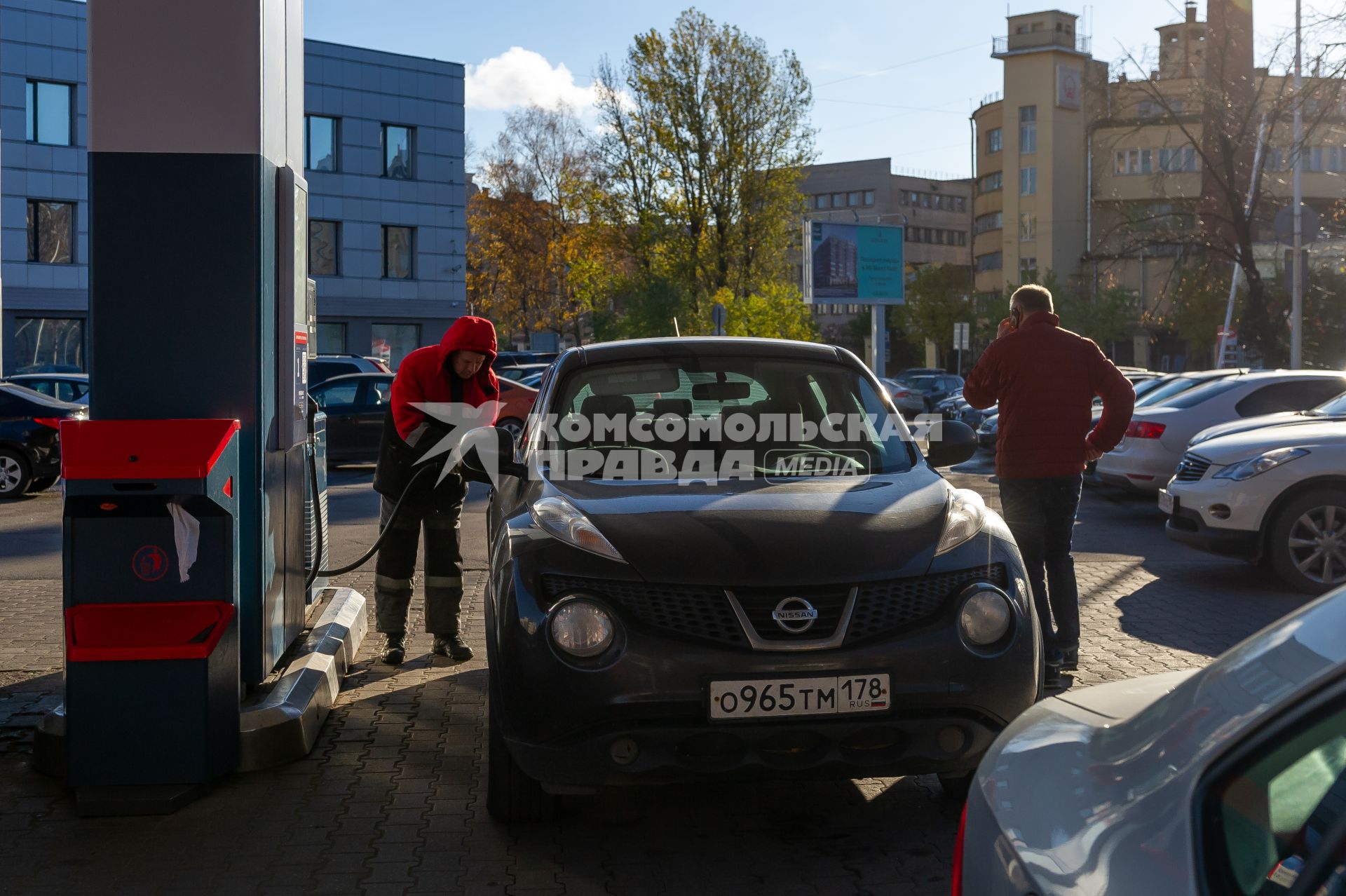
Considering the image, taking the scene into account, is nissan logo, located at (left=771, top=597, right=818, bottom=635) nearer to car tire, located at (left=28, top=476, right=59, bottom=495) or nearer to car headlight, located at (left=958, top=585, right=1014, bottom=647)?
car headlight, located at (left=958, top=585, right=1014, bottom=647)

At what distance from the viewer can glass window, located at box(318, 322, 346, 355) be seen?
1870 inches

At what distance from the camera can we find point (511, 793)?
14.6 ft

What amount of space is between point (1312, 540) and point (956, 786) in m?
5.94

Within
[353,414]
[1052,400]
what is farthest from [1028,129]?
[1052,400]

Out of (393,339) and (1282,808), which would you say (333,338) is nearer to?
(393,339)

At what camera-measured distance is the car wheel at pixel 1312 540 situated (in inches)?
373

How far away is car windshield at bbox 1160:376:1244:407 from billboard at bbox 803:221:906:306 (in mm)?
30870

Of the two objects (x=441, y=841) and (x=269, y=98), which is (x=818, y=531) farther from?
(x=269, y=98)

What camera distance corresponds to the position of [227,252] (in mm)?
Result: 5383

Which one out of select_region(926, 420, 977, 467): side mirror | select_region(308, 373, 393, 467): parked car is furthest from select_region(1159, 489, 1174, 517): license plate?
select_region(308, 373, 393, 467): parked car

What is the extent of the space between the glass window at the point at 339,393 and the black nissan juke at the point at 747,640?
17.7 meters

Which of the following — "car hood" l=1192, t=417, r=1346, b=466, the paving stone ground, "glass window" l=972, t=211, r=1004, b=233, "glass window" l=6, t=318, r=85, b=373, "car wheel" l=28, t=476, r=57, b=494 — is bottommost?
the paving stone ground

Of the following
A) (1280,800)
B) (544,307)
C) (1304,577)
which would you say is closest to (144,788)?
(1280,800)

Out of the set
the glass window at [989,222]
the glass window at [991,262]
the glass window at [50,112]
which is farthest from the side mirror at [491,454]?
the glass window at [989,222]
